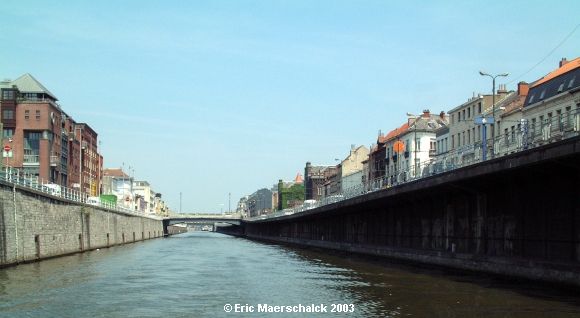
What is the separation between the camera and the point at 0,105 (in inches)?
4424

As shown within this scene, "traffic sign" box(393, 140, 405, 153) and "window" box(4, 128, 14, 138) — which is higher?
"window" box(4, 128, 14, 138)

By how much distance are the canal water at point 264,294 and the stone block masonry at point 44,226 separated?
2453 millimetres

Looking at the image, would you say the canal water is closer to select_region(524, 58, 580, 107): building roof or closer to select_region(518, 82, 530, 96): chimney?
A: select_region(524, 58, 580, 107): building roof

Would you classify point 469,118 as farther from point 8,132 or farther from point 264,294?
point 8,132

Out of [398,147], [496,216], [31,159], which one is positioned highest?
[398,147]

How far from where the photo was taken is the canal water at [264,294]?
26.4m

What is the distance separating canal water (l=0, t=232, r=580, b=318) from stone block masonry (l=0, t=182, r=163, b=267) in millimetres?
2453

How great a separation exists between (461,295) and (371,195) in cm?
3218

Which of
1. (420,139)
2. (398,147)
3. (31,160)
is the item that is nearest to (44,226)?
(398,147)

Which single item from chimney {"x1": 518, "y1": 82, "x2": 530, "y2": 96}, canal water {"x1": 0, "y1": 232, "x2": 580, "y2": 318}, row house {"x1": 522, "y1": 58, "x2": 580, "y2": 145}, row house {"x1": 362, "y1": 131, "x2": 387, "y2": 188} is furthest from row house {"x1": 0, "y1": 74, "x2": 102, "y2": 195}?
row house {"x1": 522, "y1": 58, "x2": 580, "y2": 145}

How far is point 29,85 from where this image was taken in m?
117

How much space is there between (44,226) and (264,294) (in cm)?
3086

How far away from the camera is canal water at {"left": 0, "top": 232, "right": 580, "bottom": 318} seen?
26359 millimetres

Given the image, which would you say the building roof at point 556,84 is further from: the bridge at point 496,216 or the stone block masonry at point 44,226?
the stone block masonry at point 44,226
